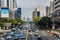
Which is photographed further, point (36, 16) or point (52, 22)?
point (36, 16)

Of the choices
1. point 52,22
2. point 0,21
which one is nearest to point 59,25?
point 52,22

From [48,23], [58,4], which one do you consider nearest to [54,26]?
[48,23]

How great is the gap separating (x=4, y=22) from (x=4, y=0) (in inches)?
172

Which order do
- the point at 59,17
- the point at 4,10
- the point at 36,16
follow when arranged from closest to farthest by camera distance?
the point at 4,10 < the point at 59,17 < the point at 36,16

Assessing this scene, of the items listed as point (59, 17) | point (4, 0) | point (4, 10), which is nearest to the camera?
point (4, 10)

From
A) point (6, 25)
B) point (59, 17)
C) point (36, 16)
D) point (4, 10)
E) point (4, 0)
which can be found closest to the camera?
point (4, 10)

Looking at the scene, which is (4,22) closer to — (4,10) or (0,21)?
(0,21)

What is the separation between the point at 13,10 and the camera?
93.1ft

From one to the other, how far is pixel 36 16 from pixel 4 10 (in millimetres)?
12056

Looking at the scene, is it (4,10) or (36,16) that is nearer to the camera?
(4,10)

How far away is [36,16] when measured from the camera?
30.3 metres

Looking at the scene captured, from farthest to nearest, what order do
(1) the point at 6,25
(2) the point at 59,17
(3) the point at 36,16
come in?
(3) the point at 36,16
(2) the point at 59,17
(1) the point at 6,25

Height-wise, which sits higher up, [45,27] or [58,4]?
[58,4]

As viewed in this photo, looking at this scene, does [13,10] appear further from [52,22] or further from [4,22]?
[52,22]
